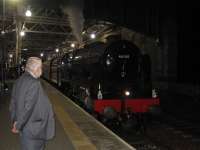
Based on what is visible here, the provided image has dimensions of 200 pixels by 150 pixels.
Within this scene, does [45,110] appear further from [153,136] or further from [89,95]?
[89,95]

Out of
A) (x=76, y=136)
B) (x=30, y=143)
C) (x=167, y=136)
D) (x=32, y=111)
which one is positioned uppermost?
(x=32, y=111)

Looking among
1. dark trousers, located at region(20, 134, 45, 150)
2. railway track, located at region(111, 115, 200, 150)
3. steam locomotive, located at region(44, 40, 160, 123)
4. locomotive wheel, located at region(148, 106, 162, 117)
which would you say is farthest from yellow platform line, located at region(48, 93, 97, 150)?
dark trousers, located at region(20, 134, 45, 150)

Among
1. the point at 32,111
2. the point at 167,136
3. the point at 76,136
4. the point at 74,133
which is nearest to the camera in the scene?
the point at 32,111

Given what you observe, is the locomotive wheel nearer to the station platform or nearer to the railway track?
the railway track

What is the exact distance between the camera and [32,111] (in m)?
5.91

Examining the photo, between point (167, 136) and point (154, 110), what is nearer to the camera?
point (167, 136)

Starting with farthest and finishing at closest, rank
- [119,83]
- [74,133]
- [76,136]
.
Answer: [119,83]
[74,133]
[76,136]

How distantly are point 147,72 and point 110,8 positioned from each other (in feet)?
73.2

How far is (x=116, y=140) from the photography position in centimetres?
1083

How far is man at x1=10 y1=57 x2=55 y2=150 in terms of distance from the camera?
589 cm

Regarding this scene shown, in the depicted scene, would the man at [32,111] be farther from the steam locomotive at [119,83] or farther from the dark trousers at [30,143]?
the steam locomotive at [119,83]

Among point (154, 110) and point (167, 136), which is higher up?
point (154, 110)

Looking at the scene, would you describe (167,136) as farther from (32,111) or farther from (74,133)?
(32,111)

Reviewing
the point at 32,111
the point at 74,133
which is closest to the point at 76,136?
the point at 74,133
